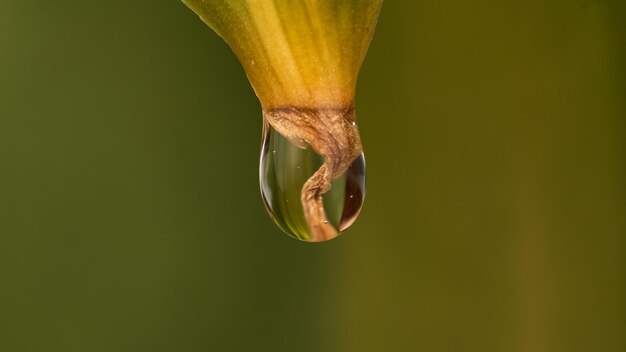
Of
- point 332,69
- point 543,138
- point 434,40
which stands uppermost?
point 434,40

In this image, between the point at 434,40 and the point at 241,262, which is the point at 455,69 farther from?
the point at 241,262

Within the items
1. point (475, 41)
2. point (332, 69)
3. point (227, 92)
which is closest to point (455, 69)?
point (475, 41)

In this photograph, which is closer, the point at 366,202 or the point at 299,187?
the point at 299,187

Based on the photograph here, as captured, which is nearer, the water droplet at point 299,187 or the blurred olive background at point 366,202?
the water droplet at point 299,187

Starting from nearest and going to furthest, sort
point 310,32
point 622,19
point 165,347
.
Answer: point 310,32
point 165,347
point 622,19
